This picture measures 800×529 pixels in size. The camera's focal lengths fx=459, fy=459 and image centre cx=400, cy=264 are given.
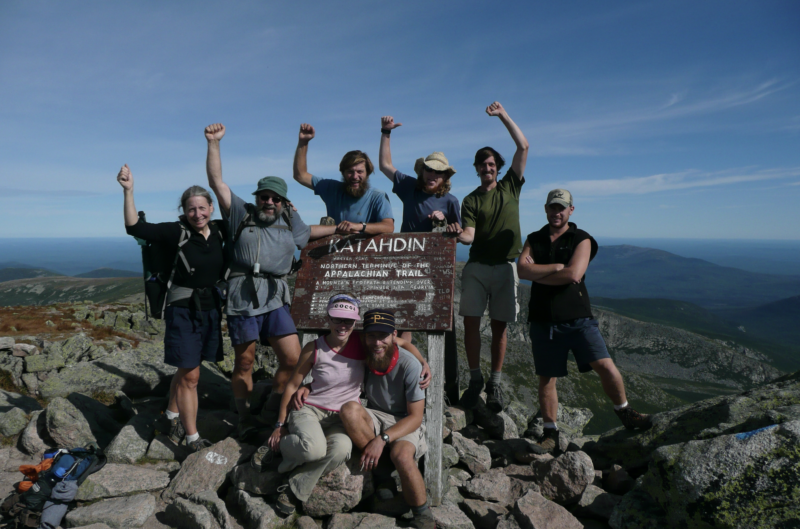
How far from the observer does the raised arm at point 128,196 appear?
682 centimetres

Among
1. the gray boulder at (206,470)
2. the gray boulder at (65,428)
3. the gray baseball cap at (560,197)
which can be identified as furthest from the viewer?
the gray boulder at (65,428)

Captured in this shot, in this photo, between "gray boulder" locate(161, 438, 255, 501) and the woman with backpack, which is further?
the woman with backpack

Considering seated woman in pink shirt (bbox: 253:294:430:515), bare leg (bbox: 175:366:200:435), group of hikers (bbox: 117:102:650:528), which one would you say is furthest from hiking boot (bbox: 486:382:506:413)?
bare leg (bbox: 175:366:200:435)

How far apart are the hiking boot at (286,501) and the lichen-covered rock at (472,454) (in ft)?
10.7

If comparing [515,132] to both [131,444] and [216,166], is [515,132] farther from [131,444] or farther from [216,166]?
[131,444]

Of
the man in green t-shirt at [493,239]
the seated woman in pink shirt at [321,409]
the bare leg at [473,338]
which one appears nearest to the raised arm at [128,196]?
the seated woman in pink shirt at [321,409]

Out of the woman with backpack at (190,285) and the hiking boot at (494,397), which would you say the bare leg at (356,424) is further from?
the hiking boot at (494,397)

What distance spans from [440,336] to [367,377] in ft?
4.83

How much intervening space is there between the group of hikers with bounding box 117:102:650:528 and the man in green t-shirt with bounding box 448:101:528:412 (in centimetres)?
2

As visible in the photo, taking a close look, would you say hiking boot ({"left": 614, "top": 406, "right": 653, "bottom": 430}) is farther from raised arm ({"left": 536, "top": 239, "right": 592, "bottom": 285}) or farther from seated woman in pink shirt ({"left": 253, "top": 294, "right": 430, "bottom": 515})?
seated woman in pink shirt ({"left": 253, "top": 294, "right": 430, "bottom": 515})

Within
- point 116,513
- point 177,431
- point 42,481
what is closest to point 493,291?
point 177,431

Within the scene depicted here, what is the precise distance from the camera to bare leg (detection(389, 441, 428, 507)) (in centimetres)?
593

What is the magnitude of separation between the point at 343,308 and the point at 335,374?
1005mm

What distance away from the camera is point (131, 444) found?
26.0 ft
